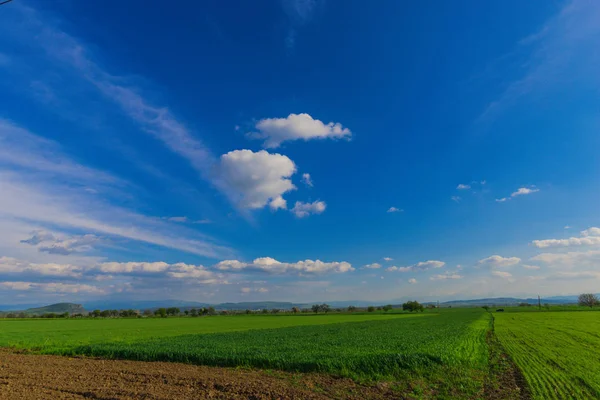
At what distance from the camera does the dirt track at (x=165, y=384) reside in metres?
13.8

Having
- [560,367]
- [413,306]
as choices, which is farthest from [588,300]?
[560,367]

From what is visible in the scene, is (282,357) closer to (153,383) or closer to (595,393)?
(153,383)

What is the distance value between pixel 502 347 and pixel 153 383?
2783cm

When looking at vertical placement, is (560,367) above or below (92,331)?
above

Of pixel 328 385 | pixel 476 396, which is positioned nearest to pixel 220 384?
pixel 328 385

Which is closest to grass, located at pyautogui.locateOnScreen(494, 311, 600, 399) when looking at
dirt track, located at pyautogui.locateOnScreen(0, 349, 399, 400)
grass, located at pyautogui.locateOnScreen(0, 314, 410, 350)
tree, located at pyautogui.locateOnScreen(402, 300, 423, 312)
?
dirt track, located at pyautogui.locateOnScreen(0, 349, 399, 400)

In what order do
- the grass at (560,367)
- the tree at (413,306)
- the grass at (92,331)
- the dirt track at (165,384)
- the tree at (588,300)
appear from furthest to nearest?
the tree at (413,306) < the tree at (588,300) < the grass at (92,331) < the grass at (560,367) < the dirt track at (165,384)

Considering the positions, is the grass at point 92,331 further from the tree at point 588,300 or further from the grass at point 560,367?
the tree at point 588,300

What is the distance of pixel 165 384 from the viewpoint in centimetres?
1572

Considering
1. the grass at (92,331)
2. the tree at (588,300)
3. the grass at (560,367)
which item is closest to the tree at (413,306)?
the tree at (588,300)

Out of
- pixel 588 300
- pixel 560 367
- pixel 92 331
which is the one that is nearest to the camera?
pixel 560 367

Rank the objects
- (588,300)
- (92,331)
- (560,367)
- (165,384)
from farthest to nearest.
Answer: (588,300) → (92,331) → (560,367) → (165,384)

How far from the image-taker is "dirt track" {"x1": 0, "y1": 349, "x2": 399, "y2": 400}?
13.8 metres

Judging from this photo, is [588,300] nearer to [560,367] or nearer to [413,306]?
[413,306]
